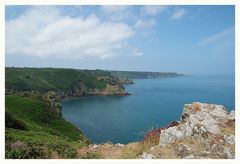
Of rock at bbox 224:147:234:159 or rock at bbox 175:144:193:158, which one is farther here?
rock at bbox 175:144:193:158

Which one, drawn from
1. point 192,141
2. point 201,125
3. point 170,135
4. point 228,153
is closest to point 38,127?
point 170,135

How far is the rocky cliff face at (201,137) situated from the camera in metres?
9.04

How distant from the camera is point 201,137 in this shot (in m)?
9.82

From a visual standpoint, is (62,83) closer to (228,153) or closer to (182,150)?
(182,150)

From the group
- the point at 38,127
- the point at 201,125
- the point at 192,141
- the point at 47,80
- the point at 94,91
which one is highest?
the point at 201,125

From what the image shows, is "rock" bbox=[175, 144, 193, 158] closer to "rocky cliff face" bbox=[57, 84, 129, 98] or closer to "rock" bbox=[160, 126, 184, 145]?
"rock" bbox=[160, 126, 184, 145]

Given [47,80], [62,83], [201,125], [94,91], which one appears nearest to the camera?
[201,125]

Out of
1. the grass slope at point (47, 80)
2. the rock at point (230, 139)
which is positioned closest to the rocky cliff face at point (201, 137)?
the rock at point (230, 139)

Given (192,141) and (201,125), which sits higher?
(201,125)

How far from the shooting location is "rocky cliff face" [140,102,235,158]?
9039 millimetres

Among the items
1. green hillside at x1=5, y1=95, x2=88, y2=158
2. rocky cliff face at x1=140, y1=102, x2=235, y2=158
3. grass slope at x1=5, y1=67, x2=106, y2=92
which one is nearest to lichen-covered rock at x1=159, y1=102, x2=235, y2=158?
rocky cliff face at x1=140, y1=102, x2=235, y2=158

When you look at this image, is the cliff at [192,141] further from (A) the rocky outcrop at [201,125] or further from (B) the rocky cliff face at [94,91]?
(B) the rocky cliff face at [94,91]
